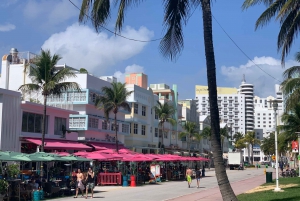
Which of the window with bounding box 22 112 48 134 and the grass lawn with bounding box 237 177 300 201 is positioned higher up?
the window with bounding box 22 112 48 134

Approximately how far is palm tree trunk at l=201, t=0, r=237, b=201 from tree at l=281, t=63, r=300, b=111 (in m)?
18.6

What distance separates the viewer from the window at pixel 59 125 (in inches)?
1650

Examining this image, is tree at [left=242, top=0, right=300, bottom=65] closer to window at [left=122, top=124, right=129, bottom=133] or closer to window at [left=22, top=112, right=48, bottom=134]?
window at [left=22, top=112, right=48, bottom=134]

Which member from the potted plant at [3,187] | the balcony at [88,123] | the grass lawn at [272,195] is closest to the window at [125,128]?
the balcony at [88,123]

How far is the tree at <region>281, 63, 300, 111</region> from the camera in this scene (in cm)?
3032

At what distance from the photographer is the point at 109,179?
36094 millimetres

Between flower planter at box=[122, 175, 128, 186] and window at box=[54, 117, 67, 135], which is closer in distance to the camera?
flower planter at box=[122, 175, 128, 186]

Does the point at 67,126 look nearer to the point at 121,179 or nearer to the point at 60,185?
the point at 121,179

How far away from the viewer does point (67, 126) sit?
143ft

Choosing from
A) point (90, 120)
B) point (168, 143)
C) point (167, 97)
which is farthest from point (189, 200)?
point (167, 97)

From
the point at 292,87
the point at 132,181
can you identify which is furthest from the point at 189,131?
the point at 292,87

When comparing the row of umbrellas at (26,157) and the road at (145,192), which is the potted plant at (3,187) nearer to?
the row of umbrellas at (26,157)

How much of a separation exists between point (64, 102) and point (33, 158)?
79.3 ft

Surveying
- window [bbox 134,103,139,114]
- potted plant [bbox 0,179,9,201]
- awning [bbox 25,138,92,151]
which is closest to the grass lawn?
potted plant [bbox 0,179,9,201]
